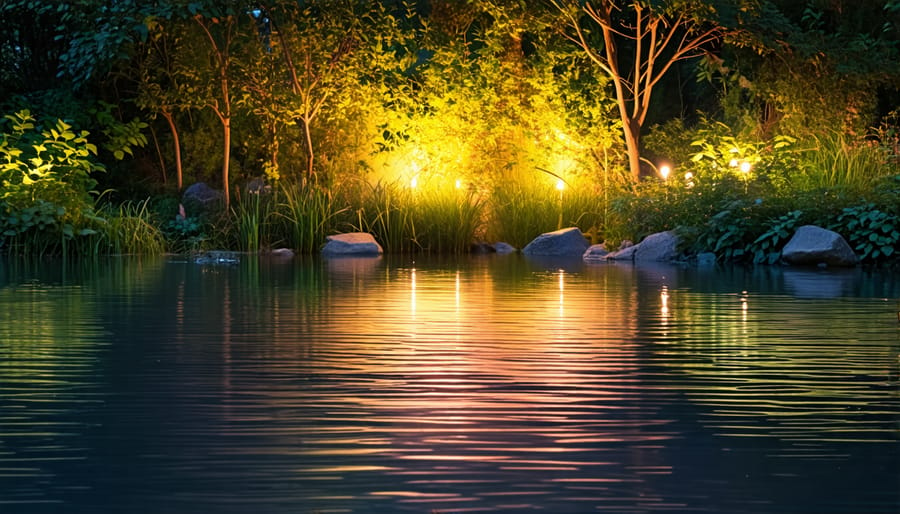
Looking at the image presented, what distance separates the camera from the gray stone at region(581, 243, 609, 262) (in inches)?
662

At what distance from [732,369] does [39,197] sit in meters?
12.8

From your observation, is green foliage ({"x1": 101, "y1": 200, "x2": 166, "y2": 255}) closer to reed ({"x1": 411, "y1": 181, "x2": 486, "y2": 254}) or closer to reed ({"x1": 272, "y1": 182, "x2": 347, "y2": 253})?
reed ({"x1": 272, "y1": 182, "x2": 347, "y2": 253})

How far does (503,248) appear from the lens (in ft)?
61.2

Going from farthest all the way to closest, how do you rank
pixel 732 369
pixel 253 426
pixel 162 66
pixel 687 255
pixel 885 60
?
pixel 162 66, pixel 885 60, pixel 687 255, pixel 732 369, pixel 253 426

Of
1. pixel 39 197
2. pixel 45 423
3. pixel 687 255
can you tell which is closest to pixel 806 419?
pixel 45 423

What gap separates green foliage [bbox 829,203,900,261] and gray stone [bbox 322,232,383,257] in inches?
228

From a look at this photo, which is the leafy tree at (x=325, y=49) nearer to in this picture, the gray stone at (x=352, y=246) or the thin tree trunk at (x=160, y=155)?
the gray stone at (x=352, y=246)

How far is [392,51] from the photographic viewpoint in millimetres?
20250

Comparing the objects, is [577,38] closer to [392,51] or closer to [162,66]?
[392,51]

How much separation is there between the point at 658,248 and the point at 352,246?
391 cm

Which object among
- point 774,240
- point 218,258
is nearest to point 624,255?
point 774,240

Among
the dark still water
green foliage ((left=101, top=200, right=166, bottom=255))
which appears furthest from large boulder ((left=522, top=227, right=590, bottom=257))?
the dark still water

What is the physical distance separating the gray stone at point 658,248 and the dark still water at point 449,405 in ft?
21.0

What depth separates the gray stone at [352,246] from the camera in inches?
683
